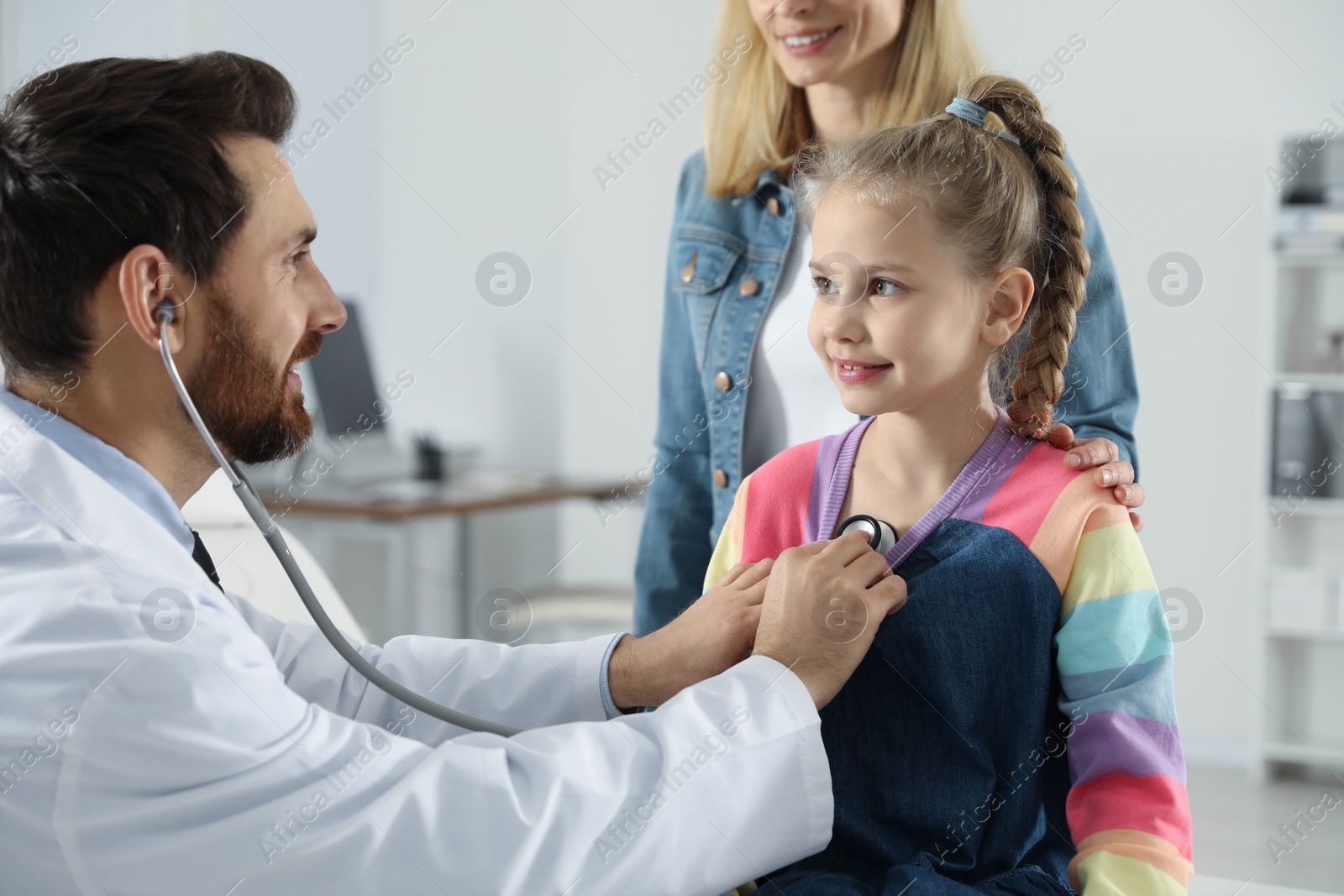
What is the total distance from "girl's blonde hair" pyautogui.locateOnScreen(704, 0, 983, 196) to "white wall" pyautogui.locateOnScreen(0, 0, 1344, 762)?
2.40 m

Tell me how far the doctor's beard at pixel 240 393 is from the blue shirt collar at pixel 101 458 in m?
0.07

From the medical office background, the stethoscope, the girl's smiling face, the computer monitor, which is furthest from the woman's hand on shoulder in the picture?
the computer monitor

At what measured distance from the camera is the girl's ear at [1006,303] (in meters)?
1.02

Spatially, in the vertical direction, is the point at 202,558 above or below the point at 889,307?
below

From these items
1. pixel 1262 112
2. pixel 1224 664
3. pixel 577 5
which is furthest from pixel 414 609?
pixel 1262 112

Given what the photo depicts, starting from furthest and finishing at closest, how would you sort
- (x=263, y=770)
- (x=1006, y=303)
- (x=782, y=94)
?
(x=782, y=94), (x=1006, y=303), (x=263, y=770)

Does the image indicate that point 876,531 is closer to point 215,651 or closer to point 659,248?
point 215,651

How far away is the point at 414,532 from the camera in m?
3.60

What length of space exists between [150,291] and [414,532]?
2.72 metres

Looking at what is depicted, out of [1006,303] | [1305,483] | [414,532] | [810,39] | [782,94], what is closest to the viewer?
[1006,303]

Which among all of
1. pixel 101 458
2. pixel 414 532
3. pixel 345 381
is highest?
pixel 101 458

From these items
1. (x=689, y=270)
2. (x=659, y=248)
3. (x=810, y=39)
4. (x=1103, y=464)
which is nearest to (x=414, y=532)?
(x=659, y=248)

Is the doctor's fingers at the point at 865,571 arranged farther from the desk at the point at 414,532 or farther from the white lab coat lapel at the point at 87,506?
the desk at the point at 414,532

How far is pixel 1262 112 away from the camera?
11.4ft
